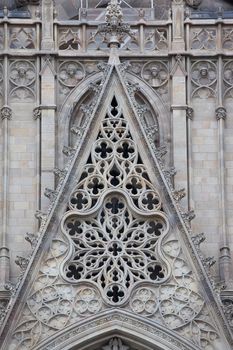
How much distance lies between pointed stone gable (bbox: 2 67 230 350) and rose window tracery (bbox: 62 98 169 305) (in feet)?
0.05

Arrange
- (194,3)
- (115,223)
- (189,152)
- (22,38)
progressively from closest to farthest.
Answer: (115,223)
(189,152)
(22,38)
(194,3)

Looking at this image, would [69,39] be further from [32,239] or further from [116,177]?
[32,239]

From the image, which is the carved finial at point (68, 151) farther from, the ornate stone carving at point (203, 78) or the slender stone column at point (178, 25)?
the slender stone column at point (178, 25)

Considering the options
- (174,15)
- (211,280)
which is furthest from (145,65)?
(211,280)

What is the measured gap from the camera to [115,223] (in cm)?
3538

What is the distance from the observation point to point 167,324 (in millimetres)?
34844

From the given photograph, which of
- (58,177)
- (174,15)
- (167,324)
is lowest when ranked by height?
(167,324)

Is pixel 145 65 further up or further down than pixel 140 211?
further up

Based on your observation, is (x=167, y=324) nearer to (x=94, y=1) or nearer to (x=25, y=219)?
(x=25, y=219)

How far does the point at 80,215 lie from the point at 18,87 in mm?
2511

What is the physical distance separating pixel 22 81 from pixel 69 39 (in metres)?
0.95

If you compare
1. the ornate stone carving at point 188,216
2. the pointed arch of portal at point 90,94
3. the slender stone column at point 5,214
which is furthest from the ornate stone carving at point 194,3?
the ornate stone carving at point 188,216

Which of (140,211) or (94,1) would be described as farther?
(94,1)

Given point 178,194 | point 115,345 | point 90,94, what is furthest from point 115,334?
point 90,94
